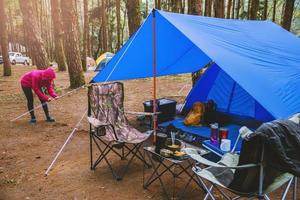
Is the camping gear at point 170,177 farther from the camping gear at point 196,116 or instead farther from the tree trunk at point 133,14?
the tree trunk at point 133,14

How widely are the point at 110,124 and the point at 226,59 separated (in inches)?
57.8

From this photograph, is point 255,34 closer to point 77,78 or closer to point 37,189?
point 37,189

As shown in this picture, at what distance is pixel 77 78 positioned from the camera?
27.9 feet

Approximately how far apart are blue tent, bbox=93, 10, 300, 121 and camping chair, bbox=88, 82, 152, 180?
373 mm

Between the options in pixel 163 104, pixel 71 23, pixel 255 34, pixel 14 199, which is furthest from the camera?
pixel 71 23

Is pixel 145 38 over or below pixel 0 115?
over

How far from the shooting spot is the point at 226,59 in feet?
10.1

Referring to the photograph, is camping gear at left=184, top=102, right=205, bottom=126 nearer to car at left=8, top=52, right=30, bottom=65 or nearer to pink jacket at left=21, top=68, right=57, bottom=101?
pink jacket at left=21, top=68, right=57, bottom=101

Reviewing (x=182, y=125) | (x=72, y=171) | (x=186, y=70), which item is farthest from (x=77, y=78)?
(x=72, y=171)

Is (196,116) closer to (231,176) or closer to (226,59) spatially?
(226,59)

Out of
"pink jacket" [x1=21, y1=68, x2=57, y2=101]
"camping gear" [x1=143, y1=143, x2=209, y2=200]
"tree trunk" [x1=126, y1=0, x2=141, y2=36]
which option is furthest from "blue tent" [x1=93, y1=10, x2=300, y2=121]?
"tree trunk" [x1=126, y1=0, x2=141, y2=36]

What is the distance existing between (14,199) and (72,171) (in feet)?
2.42

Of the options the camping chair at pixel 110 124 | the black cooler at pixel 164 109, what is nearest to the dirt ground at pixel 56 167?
the camping chair at pixel 110 124

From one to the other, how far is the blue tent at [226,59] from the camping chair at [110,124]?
1.22ft
